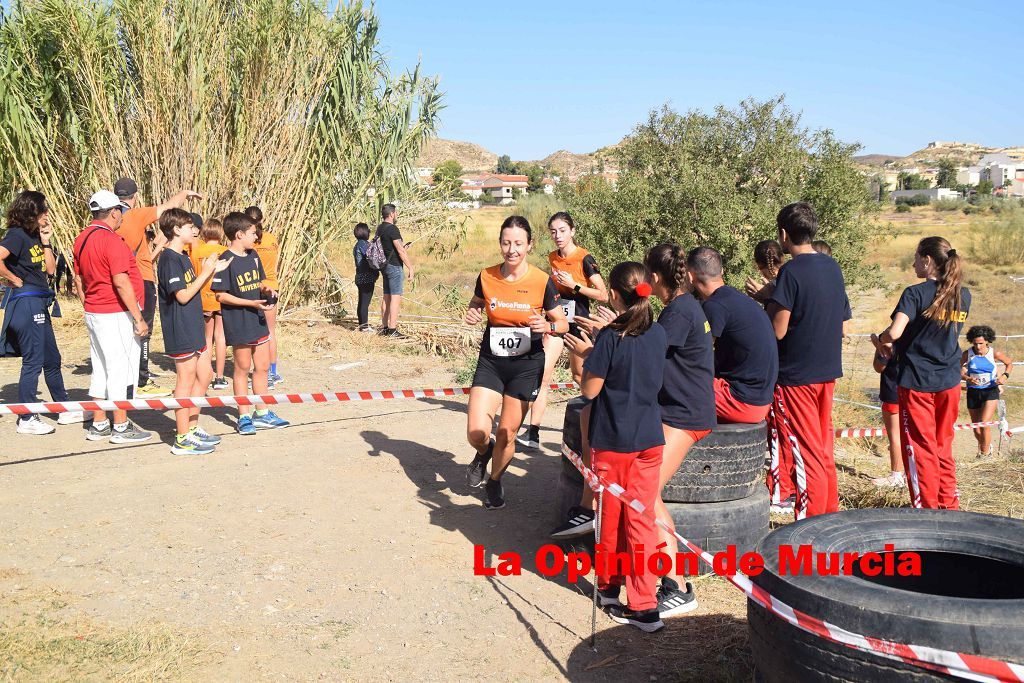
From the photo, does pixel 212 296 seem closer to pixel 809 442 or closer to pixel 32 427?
pixel 32 427

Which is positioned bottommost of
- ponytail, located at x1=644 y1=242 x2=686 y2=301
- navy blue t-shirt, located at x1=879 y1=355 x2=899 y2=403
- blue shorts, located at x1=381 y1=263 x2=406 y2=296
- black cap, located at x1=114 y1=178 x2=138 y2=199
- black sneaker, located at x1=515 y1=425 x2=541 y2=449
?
black sneaker, located at x1=515 y1=425 x2=541 y2=449

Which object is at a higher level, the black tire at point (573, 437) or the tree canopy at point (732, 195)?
the tree canopy at point (732, 195)

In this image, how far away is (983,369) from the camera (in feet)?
30.4

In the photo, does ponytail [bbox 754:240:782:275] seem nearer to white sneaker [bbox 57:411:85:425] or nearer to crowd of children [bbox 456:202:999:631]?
crowd of children [bbox 456:202:999:631]

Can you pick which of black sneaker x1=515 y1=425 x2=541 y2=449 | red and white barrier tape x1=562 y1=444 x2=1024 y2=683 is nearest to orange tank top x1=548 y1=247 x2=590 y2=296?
black sneaker x1=515 y1=425 x2=541 y2=449

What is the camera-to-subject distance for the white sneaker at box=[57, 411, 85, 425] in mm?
8086

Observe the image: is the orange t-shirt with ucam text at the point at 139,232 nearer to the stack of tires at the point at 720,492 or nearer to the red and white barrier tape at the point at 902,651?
the stack of tires at the point at 720,492

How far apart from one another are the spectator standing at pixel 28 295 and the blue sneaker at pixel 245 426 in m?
1.67

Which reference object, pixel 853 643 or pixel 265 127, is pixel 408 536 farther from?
pixel 265 127

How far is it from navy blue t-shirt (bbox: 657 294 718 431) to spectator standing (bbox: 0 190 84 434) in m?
5.65

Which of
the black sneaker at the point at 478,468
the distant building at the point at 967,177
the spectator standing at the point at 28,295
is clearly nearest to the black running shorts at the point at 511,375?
the black sneaker at the point at 478,468

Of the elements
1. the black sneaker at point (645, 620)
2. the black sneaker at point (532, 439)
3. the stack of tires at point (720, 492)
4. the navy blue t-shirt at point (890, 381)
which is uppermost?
the navy blue t-shirt at point (890, 381)

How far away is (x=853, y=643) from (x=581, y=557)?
8.03 feet

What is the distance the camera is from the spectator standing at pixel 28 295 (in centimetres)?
740
